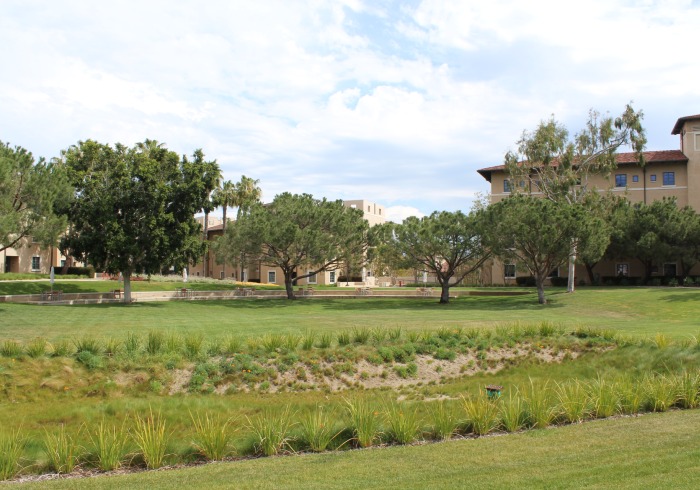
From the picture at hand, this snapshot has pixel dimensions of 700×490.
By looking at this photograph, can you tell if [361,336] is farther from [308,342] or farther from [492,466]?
[492,466]

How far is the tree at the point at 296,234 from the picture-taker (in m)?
44.9

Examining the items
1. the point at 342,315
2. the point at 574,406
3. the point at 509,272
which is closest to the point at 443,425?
the point at 574,406

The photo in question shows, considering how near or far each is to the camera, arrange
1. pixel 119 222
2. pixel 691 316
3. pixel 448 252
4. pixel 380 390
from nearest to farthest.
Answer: pixel 380 390 < pixel 691 316 < pixel 119 222 < pixel 448 252

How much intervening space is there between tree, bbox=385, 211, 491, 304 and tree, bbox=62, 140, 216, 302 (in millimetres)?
15168

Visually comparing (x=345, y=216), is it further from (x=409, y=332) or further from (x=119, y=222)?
(x=409, y=332)

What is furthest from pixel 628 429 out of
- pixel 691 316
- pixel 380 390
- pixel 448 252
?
pixel 448 252

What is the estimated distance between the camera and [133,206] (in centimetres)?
4194

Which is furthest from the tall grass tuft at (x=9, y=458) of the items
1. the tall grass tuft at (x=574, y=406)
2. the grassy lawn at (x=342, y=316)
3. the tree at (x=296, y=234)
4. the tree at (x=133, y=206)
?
the tree at (x=296, y=234)

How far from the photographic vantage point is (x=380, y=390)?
14641 mm

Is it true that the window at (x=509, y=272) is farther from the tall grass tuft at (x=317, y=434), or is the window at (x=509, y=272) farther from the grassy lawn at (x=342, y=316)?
the tall grass tuft at (x=317, y=434)

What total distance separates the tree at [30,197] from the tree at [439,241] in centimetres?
2326

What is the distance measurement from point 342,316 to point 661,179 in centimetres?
4723

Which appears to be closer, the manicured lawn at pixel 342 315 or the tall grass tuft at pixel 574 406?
the tall grass tuft at pixel 574 406

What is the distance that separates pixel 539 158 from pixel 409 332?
33.5m
